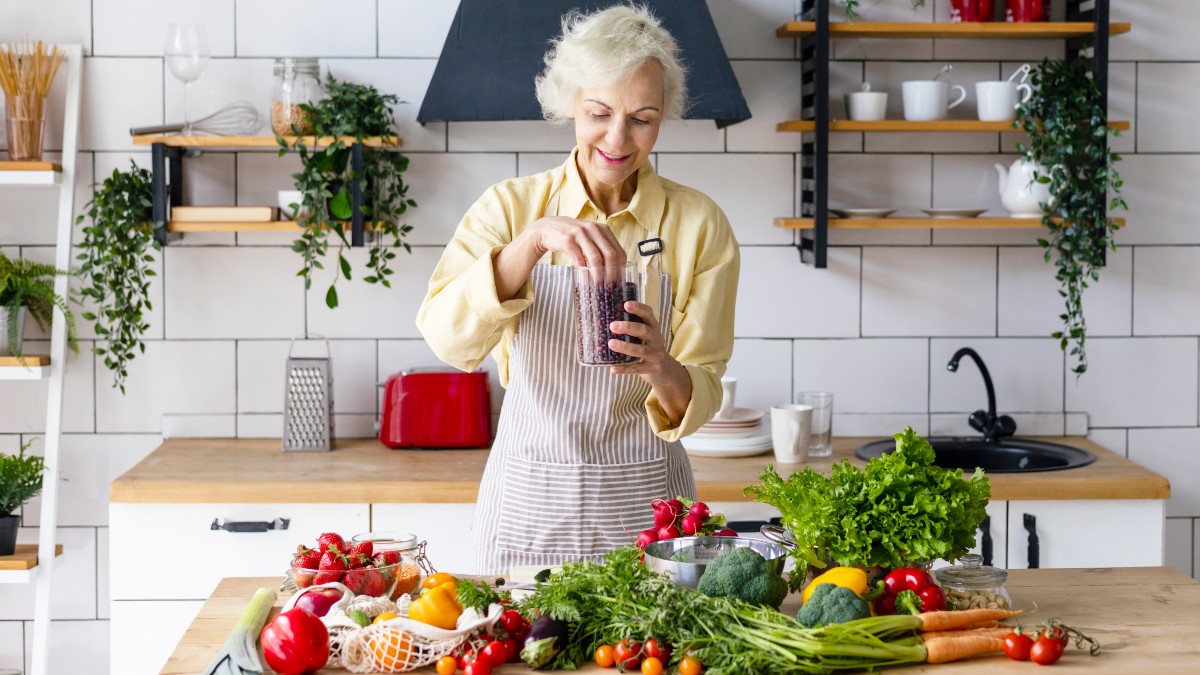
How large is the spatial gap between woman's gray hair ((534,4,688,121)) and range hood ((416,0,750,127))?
763 mm

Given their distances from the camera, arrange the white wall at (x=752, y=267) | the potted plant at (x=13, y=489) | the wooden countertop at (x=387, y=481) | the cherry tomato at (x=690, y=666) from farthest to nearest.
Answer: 1. the white wall at (x=752, y=267)
2. the potted plant at (x=13, y=489)
3. the wooden countertop at (x=387, y=481)
4. the cherry tomato at (x=690, y=666)

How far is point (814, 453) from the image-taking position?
119 inches

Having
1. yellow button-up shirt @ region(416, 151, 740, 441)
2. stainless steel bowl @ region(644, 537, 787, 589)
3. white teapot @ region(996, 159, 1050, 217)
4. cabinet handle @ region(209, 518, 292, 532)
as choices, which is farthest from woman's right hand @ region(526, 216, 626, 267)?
white teapot @ region(996, 159, 1050, 217)

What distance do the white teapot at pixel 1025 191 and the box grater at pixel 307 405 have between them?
175 centimetres

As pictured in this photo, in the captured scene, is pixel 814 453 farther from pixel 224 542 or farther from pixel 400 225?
pixel 224 542

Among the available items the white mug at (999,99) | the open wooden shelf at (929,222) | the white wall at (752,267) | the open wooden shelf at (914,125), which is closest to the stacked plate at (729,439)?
the white wall at (752,267)

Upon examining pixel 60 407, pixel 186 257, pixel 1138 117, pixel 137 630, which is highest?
pixel 1138 117

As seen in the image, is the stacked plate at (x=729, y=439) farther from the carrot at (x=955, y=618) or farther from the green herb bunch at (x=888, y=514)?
the carrot at (x=955, y=618)

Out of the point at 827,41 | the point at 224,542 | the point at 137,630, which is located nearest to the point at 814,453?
the point at 827,41

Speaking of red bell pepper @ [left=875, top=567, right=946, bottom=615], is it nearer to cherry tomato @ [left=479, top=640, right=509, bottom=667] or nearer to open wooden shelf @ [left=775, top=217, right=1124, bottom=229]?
cherry tomato @ [left=479, top=640, right=509, bottom=667]

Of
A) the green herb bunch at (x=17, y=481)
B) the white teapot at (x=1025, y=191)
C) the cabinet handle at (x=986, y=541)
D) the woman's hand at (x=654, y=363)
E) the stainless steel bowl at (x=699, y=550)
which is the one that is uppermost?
the white teapot at (x=1025, y=191)

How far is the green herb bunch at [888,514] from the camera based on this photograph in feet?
5.15

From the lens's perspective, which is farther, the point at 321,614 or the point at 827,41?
the point at 827,41

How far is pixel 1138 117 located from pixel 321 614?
263 cm
